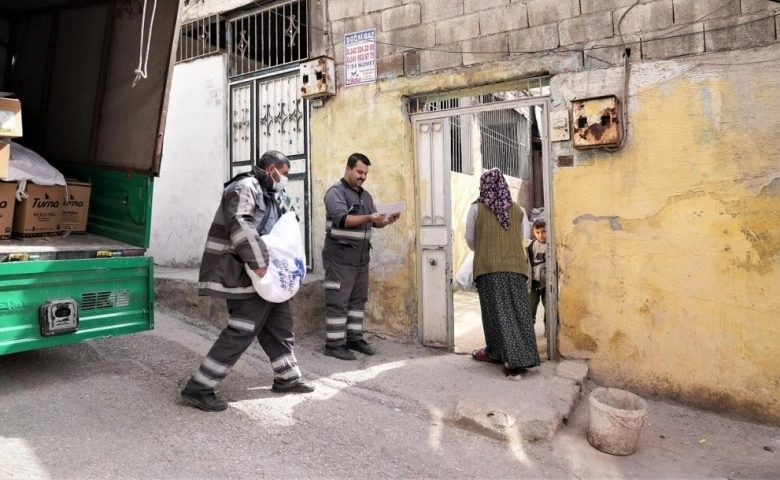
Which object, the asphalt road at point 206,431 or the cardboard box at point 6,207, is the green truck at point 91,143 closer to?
the cardboard box at point 6,207

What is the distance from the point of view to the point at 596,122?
4.09m

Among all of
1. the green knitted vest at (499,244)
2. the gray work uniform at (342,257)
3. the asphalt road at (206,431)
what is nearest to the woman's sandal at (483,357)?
the green knitted vest at (499,244)

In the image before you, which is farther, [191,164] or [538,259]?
[191,164]

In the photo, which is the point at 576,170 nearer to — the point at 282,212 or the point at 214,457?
the point at 282,212

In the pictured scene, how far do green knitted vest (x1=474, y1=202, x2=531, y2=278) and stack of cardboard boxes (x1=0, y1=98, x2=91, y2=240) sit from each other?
121 inches

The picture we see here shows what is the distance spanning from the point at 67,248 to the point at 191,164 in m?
3.06

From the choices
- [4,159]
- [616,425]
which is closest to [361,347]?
[616,425]

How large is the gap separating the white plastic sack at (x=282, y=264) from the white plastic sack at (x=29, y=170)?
6.22 feet

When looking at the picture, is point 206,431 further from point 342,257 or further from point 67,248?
point 342,257

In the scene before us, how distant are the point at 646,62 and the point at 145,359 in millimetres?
4305

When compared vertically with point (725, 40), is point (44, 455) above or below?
below

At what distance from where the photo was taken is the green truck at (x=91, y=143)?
3.41 m

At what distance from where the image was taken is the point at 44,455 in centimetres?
268

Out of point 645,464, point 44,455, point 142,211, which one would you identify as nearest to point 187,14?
point 142,211
